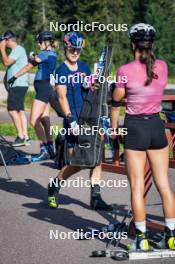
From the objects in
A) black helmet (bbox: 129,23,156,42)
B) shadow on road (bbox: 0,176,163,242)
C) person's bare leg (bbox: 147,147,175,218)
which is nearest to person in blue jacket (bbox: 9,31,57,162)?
shadow on road (bbox: 0,176,163,242)

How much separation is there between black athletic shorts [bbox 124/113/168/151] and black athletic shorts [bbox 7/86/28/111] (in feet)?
23.8

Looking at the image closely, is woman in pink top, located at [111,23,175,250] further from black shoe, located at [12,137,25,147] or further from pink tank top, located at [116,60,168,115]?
black shoe, located at [12,137,25,147]

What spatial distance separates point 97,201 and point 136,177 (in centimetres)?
207

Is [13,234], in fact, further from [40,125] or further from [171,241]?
[40,125]

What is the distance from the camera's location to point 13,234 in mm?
7660

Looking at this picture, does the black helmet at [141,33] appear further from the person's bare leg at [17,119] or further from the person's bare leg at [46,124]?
the person's bare leg at [17,119]

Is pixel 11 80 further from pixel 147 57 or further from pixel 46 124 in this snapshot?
pixel 147 57

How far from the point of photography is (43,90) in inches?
488

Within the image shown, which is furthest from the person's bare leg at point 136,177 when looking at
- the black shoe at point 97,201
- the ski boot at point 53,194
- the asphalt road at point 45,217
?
the ski boot at point 53,194

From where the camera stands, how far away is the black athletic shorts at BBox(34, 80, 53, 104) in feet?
40.7

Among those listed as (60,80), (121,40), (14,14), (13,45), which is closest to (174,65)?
(121,40)

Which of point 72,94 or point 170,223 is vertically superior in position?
point 72,94

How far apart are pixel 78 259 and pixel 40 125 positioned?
6.27 metres

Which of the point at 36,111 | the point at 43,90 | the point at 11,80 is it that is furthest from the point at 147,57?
the point at 11,80
